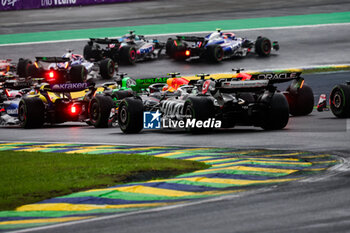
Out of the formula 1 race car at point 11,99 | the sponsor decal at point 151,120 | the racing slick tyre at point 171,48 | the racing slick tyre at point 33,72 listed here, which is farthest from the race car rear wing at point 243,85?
the racing slick tyre at point 171,48

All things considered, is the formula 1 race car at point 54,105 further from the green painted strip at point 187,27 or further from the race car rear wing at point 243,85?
the green painted strip at point 187,27

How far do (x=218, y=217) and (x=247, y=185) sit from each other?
1.98 m

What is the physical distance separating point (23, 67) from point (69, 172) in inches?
1024

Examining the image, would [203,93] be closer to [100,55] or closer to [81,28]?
[100,55]

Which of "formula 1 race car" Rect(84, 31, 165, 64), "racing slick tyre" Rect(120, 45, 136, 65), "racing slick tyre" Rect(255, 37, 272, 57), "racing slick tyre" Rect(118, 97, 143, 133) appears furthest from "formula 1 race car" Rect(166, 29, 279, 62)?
"racing slick tyre" Rect(118, 97, 143, 133)

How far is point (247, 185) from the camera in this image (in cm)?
1010

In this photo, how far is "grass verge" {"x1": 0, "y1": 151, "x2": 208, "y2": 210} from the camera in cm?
1029

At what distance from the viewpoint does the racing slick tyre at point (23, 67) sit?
3684 centimetres

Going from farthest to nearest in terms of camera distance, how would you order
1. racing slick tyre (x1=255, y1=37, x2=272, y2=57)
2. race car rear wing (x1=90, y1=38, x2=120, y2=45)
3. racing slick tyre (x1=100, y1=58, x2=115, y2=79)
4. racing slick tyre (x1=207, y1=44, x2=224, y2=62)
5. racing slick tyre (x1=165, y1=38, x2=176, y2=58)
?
1. racing slick tyre (x1=165, y1=38, x2=176, y2=58)
2. race car rear wing (x1=90, y1=38, x2=120, y2=45)
3. racing slick tyre (x1=255, y1=37, x2=272, y2=57)
4. racing slick tyre (x1=207, y1=44, x2=224, y2=62)
5. racing slick tyre (x1=100, y1=58, x2=115, y2=79)

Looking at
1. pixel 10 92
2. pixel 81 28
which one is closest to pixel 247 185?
pixel 10 92

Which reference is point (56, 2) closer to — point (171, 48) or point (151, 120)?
point (171, 48)

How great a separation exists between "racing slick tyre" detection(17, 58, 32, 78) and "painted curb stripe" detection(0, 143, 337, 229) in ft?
79.8

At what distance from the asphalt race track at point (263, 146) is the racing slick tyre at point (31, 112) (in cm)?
39

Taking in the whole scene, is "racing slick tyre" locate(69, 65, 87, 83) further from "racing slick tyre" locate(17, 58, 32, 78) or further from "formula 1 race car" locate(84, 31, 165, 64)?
"formula 1 race car" locate(84, 31, 165, 64)
